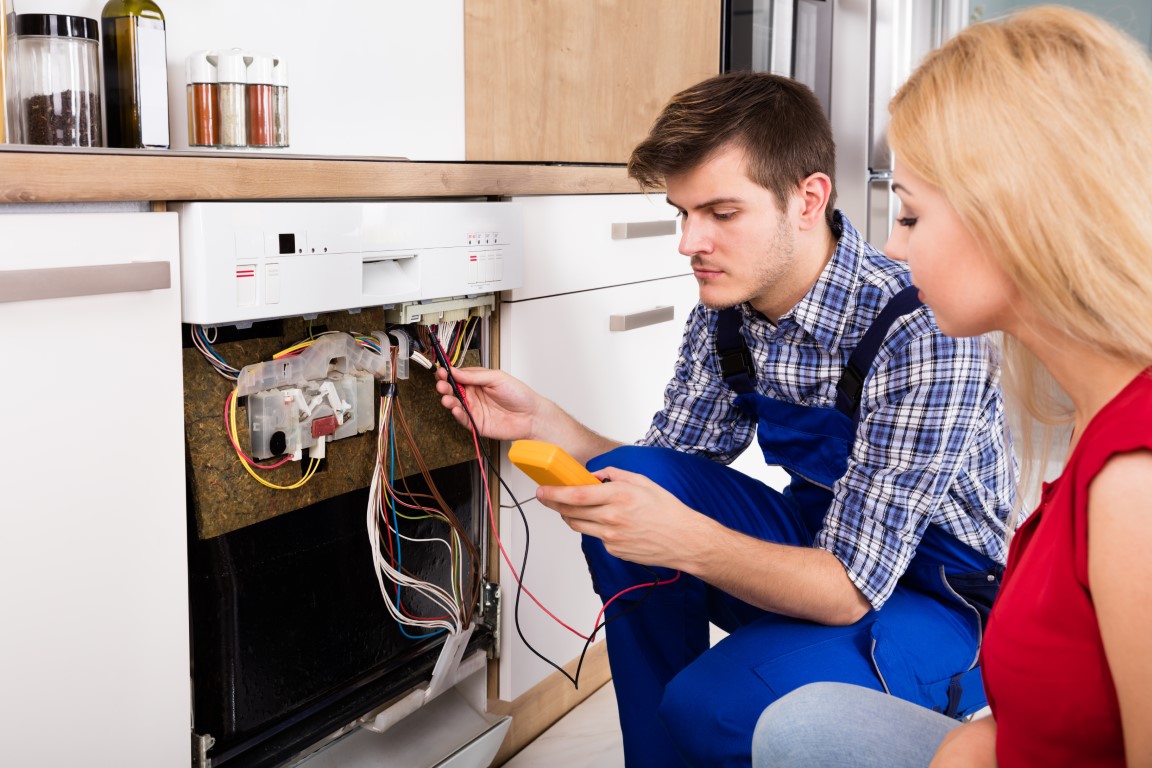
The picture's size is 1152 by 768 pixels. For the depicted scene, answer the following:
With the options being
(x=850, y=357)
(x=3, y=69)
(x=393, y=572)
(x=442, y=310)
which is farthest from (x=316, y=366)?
(x=850, y=357)

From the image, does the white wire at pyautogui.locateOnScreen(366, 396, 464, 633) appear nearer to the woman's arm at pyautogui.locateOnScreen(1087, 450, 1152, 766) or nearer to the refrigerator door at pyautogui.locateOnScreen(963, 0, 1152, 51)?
the woman's arm at pyautogui.locateOnScreen(1087, 450, 1152, 766)

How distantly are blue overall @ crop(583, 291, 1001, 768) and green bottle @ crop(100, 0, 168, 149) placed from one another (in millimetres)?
698

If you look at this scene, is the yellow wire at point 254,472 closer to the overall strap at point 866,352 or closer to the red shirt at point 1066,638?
the overall strap at point 866,352

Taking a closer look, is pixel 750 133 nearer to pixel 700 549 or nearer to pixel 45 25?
pixel 700 549

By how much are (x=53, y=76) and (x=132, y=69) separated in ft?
0.34

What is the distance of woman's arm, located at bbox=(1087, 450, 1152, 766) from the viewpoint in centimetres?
62

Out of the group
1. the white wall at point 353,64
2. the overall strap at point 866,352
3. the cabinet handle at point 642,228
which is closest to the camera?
the overall strap at point 866,352

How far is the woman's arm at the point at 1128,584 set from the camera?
616 millimetres

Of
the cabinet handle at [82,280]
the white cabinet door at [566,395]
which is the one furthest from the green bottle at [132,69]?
the white cabinet door at [566,395]

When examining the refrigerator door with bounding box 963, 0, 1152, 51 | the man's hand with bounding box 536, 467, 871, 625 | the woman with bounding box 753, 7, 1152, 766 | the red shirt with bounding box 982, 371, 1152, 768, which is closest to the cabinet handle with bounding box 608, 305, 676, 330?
the man's hand with bounding box 536, 467, 871, 625

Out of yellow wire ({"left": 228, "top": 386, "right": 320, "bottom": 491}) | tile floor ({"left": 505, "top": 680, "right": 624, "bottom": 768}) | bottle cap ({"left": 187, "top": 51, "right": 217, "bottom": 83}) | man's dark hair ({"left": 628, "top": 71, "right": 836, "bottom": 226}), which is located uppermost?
bottle cap ({"left": 187, "top": 51, "right": 217, "bottom": 83})

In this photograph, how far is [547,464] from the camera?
46.1 inches

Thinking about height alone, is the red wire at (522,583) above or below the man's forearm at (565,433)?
below

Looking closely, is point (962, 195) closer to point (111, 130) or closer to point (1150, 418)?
point (1150, 418)
